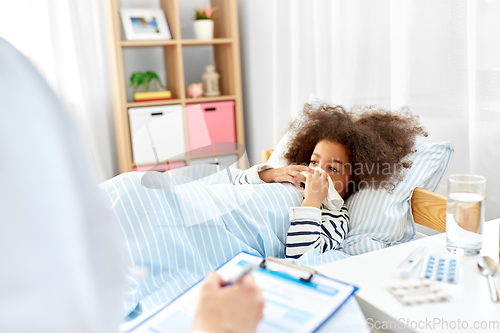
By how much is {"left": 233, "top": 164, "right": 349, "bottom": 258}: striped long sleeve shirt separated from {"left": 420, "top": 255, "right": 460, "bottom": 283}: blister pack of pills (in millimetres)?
347

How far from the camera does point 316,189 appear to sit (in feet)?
3.81

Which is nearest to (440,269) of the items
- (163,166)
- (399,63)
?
(163,166)

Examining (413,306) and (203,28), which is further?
(203,28)

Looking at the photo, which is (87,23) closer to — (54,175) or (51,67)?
(51,67)

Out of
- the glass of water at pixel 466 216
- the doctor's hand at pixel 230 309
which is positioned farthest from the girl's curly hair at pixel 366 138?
the doctor's hand at pixel 230 309

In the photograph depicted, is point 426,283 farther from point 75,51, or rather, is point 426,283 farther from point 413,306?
point 75,51

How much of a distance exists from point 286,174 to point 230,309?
85 centimetres

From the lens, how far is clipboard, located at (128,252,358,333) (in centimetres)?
53

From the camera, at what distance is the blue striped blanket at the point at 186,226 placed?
893 millimetres

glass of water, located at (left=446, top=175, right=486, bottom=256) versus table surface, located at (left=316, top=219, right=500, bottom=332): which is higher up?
glass of water, located at (left=446, top=175, right=486, bottom=256)

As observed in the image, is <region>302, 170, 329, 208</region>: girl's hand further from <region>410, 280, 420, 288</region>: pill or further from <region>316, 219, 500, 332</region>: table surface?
<region>410, 280, 420, 288</region>: pill

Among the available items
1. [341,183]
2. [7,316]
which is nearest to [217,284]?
[7,316]

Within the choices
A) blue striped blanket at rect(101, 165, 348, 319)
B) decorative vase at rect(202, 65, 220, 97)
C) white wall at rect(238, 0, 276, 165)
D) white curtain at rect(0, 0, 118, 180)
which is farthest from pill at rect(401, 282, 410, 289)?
decorative vase at rect(202, 65, 220, 97)

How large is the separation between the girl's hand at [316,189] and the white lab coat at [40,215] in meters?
0.86
